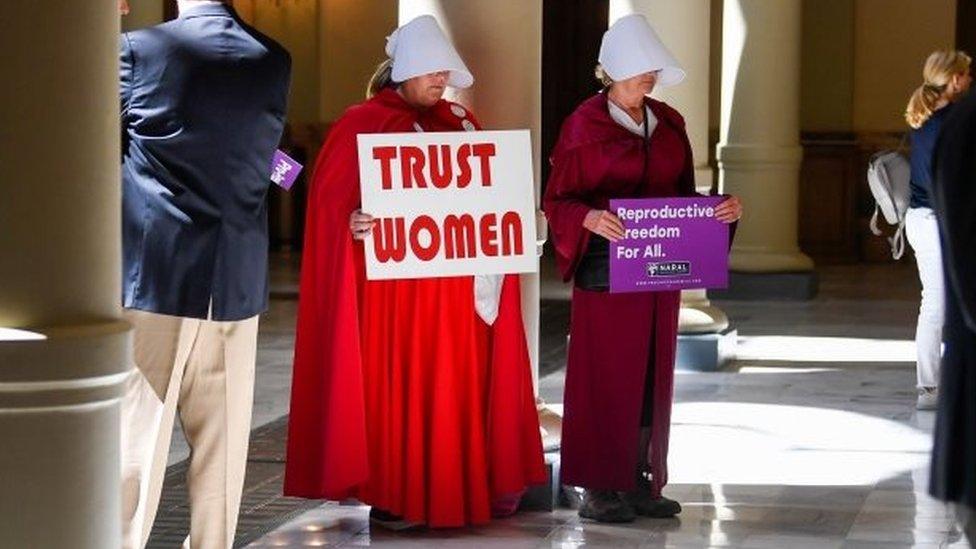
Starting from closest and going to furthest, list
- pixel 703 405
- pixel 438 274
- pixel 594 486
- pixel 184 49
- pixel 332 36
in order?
pixel 184 49, pixel 438 274, pixel 594 486, pixel 703 405, pixel 332 36

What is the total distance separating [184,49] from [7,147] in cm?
173

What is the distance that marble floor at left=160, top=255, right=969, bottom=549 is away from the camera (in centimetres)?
661

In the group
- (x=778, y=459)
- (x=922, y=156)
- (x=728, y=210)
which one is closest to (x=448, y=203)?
(x=728, y=210)

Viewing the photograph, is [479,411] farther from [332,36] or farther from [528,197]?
[332,36]

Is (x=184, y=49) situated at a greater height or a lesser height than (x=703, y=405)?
greater

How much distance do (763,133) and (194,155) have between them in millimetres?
10642

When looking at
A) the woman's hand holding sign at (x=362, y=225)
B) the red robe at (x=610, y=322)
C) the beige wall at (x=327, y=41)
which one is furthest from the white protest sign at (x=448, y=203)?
the beige wall at (x=327, y=41)

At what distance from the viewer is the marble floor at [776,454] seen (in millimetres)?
6613

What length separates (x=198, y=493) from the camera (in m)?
5.40

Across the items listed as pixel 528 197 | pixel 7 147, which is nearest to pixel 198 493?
pixel 528 197

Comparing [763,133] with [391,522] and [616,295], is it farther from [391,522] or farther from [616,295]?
[391,522]

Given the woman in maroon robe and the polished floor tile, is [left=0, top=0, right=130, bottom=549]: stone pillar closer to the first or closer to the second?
the polished floor tile

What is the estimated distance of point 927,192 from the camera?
29.3 ft

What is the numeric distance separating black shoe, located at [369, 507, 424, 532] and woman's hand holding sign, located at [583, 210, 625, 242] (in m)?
1.14
